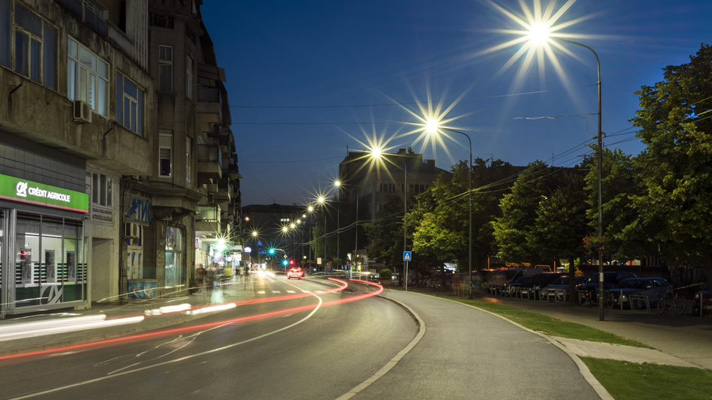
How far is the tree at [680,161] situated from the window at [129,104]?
20.7 m

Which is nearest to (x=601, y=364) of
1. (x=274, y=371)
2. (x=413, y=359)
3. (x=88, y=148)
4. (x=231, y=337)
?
(x=413, y=359)

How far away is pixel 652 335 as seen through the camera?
65.9 feet

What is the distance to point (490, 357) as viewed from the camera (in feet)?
43.9

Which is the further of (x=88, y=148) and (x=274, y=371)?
(x=88, y=148)

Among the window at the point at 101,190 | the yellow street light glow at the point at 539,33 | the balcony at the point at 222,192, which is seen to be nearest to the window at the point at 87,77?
the window at the point at 101,190

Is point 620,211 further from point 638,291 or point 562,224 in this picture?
point 562,224

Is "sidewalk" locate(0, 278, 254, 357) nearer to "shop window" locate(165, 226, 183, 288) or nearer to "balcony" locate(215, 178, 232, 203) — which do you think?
"shop window" locate(165, 226, 183, 288)

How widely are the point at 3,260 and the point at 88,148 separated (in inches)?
213

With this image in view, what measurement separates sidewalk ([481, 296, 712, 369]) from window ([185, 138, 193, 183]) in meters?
20.8

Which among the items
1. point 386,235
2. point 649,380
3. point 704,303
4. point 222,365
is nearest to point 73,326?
point 222,365

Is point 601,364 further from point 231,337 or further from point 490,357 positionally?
point 231,337

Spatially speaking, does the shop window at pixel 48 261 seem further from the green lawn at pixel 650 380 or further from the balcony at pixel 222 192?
the balcony at pixel 222 192

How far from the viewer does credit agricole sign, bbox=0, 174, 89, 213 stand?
19.9 m

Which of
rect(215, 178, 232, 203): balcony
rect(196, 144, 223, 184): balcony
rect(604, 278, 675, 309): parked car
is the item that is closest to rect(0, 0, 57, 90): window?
rect(196, 144, 223, 184): balcony
